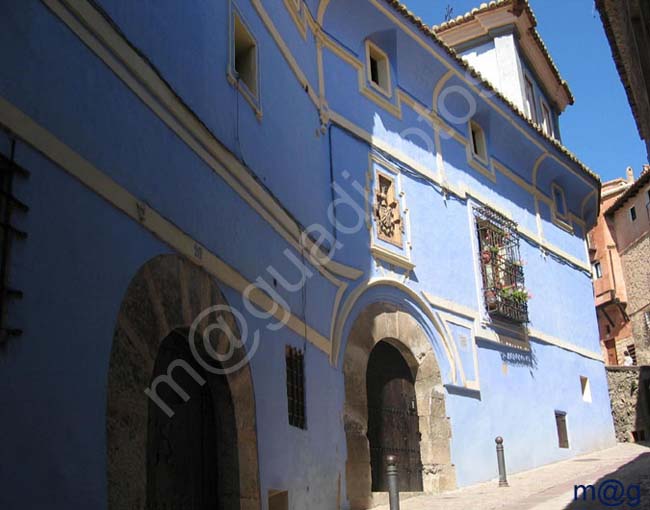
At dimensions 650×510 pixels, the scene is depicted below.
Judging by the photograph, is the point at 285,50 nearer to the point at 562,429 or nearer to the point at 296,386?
the point at 296,386

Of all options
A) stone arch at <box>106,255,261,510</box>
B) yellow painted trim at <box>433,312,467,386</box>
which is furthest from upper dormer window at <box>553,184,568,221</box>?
stone arch at <box>106,255,261,510</box>

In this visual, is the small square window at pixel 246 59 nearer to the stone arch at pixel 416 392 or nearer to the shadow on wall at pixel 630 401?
the stone arch at pixel 416 392

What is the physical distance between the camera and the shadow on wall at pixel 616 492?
24.1 ft

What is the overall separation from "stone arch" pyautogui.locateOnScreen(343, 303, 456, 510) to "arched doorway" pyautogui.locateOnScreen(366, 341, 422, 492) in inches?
4.1

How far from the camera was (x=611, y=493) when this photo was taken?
26.7ft

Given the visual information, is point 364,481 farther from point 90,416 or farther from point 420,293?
point 90,416

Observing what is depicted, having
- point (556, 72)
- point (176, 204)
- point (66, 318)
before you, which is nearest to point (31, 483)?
point (66, 318)

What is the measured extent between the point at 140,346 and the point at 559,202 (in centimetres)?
1392

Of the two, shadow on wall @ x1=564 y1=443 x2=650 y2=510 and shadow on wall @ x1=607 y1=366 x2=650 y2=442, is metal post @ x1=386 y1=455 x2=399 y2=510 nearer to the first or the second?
shadow on wall @ x1=564 y1=443 x2=650 y2=510

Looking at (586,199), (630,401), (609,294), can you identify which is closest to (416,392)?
(586,199)

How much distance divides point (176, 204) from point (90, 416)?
6.29ft

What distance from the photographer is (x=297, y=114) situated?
28.9ft

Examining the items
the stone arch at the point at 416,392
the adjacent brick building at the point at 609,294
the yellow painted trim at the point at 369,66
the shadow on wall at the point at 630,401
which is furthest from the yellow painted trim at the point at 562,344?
the adjacent brick building at the point at 609,294

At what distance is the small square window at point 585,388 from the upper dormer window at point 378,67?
794cm
